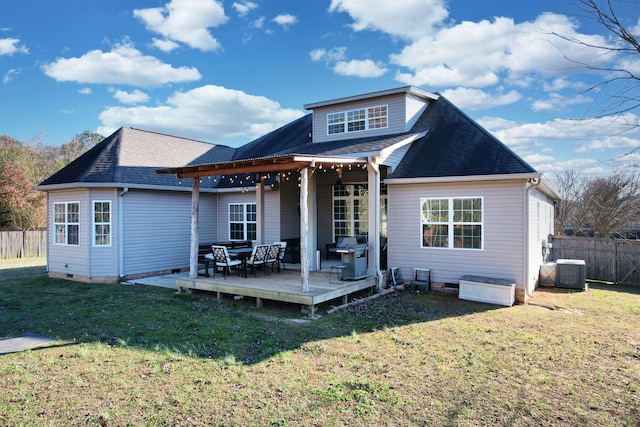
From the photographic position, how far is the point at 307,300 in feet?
25.4

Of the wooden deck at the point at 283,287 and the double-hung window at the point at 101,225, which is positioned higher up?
the double-hung window at the point at 101,225

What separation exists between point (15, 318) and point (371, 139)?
9826mm

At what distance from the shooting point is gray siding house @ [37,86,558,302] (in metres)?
9.20

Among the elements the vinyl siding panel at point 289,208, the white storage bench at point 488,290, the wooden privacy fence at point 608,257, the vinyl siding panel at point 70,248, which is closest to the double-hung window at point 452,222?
the white storage bench at point 488,290

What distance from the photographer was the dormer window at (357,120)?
12.3m

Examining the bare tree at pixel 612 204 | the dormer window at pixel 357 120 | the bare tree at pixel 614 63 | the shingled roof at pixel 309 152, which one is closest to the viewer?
the bare tree at pixel 614 63

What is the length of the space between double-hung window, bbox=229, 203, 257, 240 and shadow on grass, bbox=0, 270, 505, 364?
4.33 metres

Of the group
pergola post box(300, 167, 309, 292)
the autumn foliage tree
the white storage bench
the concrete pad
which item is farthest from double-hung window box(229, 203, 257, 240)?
the autumn foliage tree

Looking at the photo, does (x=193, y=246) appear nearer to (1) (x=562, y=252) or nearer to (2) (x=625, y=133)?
(2) (x=625, y=133)

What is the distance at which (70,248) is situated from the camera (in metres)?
12.4

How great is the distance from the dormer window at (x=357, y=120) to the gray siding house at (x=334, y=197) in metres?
0.03

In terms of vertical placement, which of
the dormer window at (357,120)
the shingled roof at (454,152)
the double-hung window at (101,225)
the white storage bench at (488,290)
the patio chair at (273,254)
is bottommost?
the white storage bench at (488,290)

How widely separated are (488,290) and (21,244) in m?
21.8

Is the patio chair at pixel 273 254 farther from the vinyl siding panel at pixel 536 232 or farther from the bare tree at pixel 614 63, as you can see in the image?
the bare tree at pixel 614 63
